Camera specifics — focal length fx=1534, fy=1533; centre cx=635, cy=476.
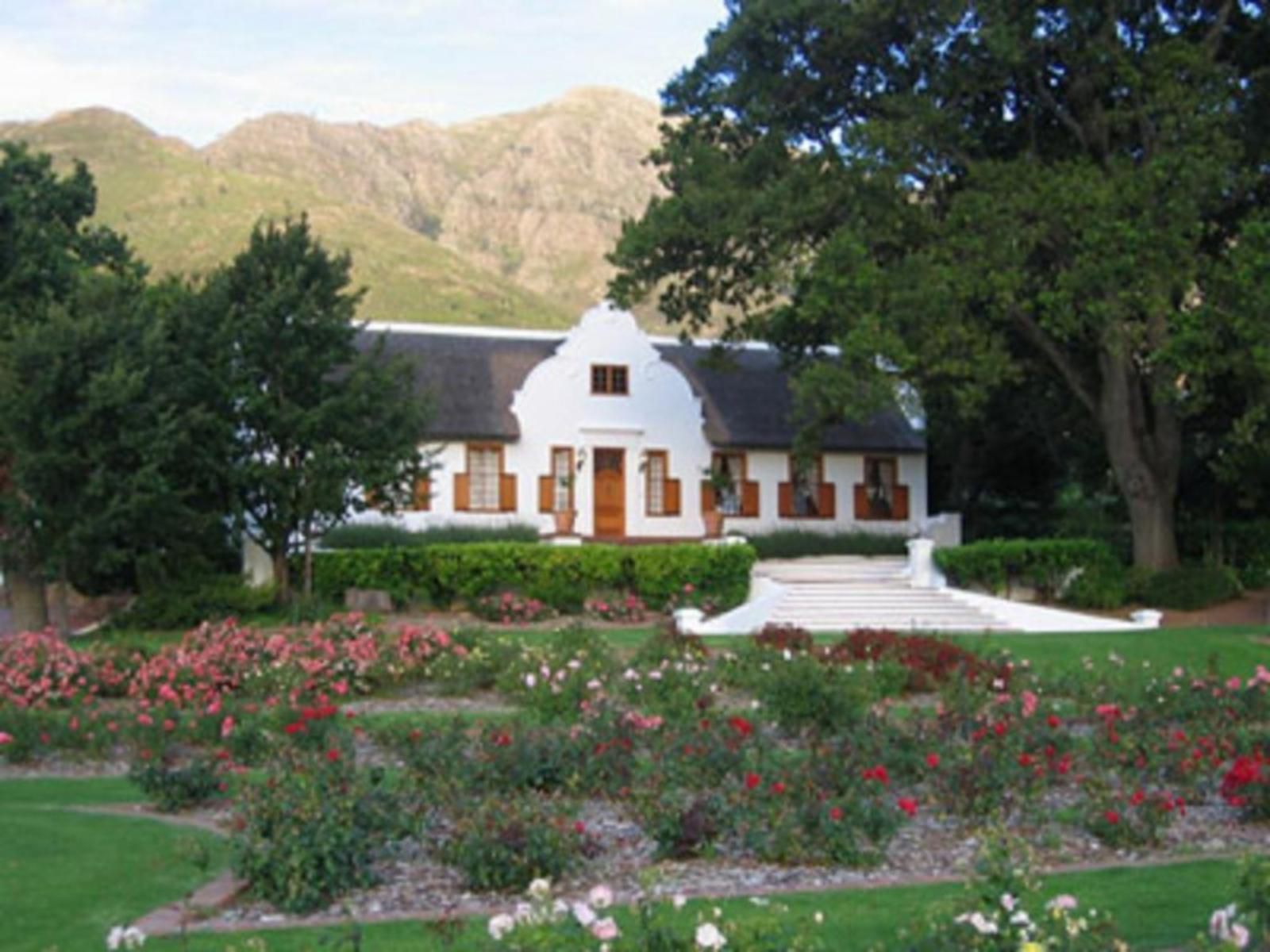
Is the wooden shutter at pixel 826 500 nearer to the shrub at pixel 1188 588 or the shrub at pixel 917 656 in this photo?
the shrub at pixel 1188 588

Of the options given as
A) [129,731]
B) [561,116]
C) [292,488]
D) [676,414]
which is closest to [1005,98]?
[676,414]

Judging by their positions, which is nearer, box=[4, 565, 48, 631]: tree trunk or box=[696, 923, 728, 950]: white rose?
box=[696, 923, 728, 950]: white rose

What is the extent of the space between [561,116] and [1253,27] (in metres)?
158

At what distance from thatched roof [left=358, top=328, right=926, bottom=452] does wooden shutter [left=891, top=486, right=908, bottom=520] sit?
1.00 metres

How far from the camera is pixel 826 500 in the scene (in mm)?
37812

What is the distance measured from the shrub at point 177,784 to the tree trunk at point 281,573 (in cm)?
1561

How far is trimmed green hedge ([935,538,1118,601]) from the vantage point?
28.9 metres

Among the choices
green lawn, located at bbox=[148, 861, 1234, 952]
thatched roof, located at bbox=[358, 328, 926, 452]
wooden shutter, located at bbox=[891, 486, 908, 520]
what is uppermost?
thatched roof, located at bbox=[358, 328, 926, 452]

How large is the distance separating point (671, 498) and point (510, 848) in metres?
28.6

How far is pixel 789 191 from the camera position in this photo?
28.0 metres

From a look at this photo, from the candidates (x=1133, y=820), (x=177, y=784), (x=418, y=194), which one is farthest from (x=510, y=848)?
(x=418, y=194)

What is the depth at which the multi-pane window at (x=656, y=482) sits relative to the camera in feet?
120

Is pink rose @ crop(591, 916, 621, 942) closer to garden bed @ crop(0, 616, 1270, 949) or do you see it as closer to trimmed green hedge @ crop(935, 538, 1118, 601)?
garden bed @ crop(0, 616, 1270, 949)

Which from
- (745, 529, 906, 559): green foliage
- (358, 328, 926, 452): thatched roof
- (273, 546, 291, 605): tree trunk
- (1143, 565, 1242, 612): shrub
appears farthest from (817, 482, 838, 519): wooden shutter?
(273, 546, 291, 605): tree trunk
